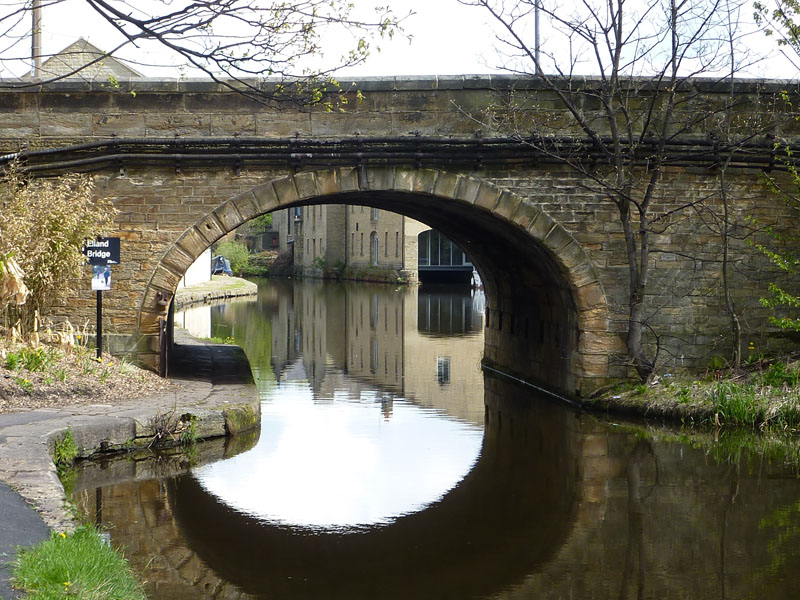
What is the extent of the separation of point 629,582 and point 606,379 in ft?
Answer: 21.2

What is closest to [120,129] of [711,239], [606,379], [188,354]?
[188,354]

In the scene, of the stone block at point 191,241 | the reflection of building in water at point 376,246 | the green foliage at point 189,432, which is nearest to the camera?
the green foliage at point 189,432

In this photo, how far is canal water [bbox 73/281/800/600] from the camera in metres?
6.14

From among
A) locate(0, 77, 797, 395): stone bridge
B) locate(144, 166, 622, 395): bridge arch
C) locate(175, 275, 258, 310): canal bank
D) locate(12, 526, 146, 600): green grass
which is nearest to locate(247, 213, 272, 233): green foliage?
locate(175, 275, 258, 310): canal bank

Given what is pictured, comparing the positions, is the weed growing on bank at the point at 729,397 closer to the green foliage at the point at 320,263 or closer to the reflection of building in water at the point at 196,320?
the reflection of building in water at the point at 196,320

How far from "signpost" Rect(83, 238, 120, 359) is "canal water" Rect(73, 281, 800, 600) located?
99.1 inches

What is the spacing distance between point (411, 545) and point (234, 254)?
53.8 meters

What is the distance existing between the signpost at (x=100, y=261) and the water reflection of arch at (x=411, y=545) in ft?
12.0

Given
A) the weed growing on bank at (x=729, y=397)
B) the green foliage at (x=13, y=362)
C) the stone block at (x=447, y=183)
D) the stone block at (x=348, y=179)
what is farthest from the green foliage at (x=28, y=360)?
the weed growing on bank at (x=729, y=397)

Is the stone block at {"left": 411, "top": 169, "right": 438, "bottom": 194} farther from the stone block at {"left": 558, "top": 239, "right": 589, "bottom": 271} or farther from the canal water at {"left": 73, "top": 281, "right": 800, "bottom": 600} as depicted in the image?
the canal water at {"left": 73, "top": 281, "right": 800, "bottom": 600}

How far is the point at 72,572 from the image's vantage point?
4609 millimetres

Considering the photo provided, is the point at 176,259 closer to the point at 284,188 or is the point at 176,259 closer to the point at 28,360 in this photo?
the point at 284,188

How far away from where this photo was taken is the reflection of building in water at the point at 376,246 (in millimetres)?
43844

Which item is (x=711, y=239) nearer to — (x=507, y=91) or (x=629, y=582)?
(x=507, y=91)
